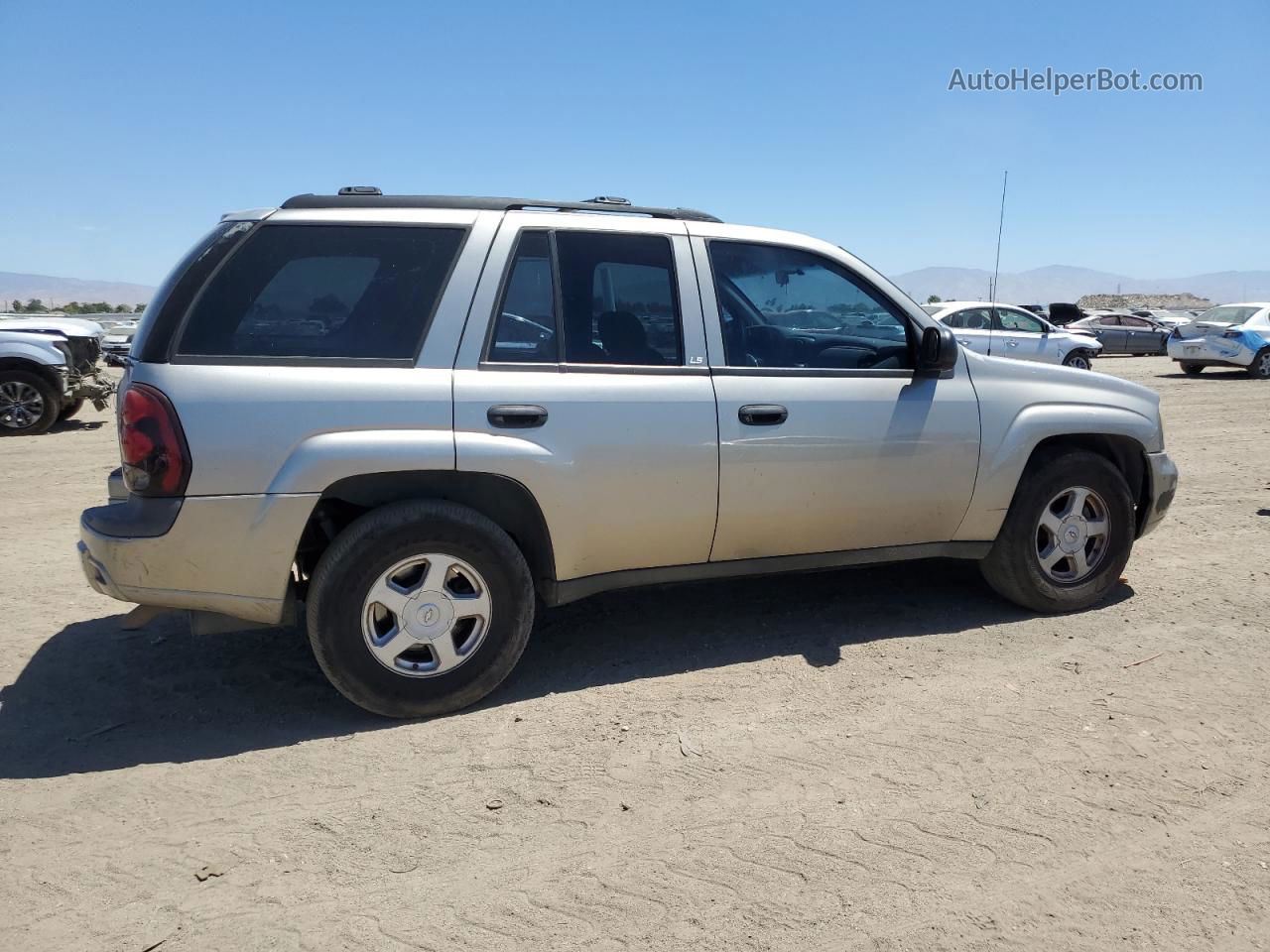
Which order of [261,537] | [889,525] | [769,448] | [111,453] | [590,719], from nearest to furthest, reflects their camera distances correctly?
[261,537], [590,719], [769,448], [889,525], [111,453]

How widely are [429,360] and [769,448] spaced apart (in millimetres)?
1485

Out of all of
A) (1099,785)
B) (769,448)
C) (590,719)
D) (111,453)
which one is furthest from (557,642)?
(111,453)

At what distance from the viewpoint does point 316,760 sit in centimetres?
353

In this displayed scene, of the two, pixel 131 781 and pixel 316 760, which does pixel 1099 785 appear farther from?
pixel 131 781

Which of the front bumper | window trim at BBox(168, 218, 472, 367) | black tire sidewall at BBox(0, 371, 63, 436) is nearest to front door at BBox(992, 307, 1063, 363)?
the front bumper

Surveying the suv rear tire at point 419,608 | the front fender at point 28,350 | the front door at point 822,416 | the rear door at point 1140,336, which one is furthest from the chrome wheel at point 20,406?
the rear door at point 1140,336

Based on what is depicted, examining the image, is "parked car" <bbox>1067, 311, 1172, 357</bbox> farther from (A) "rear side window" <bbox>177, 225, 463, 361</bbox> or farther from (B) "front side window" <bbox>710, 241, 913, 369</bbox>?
(A) "rear side window" <bbox>177, 225, 463, 361</bbox>

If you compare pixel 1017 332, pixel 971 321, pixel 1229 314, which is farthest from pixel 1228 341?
pixel 971 321

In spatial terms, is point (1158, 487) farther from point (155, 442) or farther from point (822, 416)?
point (155, 442)

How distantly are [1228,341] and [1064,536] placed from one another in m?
18.1

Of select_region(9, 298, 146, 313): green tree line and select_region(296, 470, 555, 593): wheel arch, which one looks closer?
select_region(296, 470, 555, 593): wheel arch

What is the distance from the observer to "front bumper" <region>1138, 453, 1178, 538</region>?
5.12 m

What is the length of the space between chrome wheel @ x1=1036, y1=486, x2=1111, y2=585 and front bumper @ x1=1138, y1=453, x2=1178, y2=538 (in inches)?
13.0

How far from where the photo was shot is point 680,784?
3.35 metres
